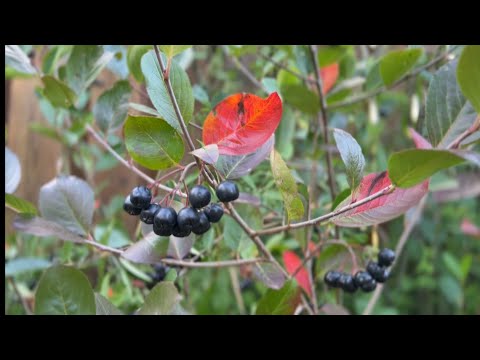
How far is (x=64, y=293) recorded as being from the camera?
0.64 meters

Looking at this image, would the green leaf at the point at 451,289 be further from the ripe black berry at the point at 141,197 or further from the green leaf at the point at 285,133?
the ripe black berry at the point at 141,197

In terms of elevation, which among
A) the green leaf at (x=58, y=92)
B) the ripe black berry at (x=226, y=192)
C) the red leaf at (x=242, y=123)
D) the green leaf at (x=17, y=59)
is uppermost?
the green leaf at (x=17, y=59)

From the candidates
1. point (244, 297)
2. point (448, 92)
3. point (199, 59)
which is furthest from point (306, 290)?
point (199, 59)

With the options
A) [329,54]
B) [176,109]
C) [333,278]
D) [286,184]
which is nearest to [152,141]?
[176,109]

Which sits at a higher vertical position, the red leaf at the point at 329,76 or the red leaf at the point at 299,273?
the red leaf at the point at 329,76

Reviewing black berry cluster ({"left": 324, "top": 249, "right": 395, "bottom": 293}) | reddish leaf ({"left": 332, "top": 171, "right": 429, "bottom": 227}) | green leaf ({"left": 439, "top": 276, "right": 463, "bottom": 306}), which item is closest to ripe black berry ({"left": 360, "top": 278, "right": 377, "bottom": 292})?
black berry cluster ({"left": 324, "top": 249, "right": 395, "bottom": 293})

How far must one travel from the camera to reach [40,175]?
7.84 ft

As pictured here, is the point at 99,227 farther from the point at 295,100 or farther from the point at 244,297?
the point at 244,297

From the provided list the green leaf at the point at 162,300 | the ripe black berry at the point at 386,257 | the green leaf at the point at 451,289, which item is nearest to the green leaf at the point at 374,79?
the ripe black berry at the point at 386,257

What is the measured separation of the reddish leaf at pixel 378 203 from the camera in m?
0.65

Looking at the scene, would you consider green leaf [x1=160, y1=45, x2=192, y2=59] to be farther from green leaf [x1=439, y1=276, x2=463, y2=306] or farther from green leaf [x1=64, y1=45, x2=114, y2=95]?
green leaf [x1=439, y1=276, x2=463, y2=306]

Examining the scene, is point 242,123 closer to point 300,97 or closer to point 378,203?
point 378,203

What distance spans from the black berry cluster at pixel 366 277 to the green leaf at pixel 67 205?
1.53ft

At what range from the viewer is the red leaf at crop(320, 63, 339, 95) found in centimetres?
125
